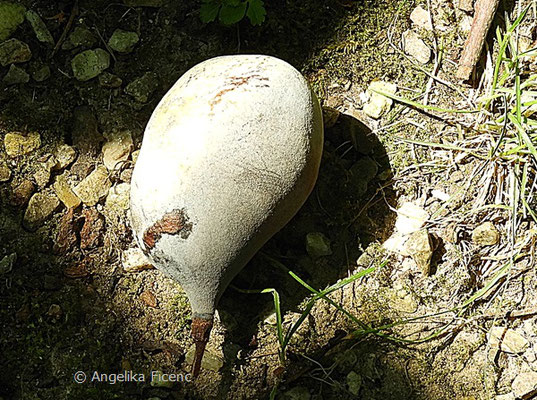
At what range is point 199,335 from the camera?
4.68 feet

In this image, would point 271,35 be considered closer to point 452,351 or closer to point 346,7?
point 346,7

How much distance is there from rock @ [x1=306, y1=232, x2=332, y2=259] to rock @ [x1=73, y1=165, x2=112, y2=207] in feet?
1.52

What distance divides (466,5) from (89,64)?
0.90m

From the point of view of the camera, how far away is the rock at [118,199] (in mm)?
1613

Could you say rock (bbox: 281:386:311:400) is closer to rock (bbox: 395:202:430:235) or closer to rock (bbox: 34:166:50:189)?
rock (bbox: 395:202:430:235)

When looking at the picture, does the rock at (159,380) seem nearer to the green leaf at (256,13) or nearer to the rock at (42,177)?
the rock at (42,177)

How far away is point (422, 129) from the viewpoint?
1693 mm

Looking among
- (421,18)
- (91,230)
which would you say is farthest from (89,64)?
(421,18)

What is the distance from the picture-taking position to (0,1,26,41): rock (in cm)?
170

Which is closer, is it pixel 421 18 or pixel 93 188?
pixel 93 188

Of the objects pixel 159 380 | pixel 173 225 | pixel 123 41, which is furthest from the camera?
pixel 123 41

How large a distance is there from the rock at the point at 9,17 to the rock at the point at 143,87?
303 mm

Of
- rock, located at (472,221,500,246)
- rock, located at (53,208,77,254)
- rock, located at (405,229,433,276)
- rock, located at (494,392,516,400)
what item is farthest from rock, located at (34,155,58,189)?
rock, located at (494,392,516,400)

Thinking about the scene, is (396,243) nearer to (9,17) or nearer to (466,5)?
(466,5)
